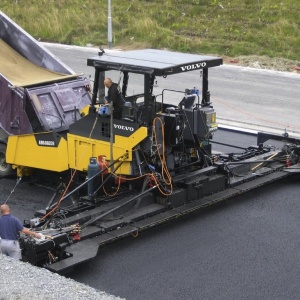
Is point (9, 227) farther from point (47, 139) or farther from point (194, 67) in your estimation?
point (194, 67)

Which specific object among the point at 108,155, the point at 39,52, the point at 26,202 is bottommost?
the point at 26,202

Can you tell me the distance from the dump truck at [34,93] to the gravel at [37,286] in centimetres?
397

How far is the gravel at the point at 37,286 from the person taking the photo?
723cm

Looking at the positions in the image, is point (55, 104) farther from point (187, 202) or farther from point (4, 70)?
point (187, 202)

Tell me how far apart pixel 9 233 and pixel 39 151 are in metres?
3.15

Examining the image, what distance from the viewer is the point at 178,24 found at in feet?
98.3

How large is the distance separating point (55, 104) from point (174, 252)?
3.95 metres

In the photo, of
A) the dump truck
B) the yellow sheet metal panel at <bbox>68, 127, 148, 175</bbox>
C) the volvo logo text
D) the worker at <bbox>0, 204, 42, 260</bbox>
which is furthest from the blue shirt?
the dump truck

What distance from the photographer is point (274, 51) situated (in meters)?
25.9

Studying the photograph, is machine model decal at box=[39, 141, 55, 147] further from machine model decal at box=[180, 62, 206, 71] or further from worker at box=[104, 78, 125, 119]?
machine model decal at box=[180, 62, 206, 71]

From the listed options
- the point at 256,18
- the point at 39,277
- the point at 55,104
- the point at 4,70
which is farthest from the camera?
the point at 256,18

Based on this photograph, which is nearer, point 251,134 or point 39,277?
point 39,277

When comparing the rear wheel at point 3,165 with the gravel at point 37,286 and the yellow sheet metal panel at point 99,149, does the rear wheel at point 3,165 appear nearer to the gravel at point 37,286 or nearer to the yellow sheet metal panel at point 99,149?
the yellow sheet metal panel at point 99,149

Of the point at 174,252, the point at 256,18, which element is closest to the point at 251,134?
the point at 174,252
